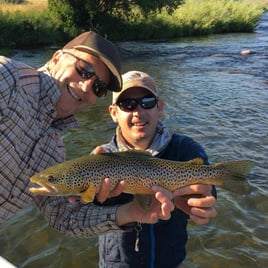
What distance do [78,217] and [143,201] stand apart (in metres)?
0.52

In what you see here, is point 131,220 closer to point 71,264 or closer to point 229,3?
point 71,264

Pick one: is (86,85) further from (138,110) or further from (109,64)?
(138,110)

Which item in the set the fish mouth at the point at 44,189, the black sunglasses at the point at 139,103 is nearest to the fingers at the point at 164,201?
the fish mouth at the point at 44,189

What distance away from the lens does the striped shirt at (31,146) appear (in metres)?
2.37

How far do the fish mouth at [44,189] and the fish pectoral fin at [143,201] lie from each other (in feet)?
1.71

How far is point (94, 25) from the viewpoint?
89.9 ft

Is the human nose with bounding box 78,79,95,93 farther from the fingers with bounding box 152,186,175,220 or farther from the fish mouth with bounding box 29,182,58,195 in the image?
the fingers with bounding box 152,186,175,220

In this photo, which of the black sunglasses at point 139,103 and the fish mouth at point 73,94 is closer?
the fish mouth at point 73,94

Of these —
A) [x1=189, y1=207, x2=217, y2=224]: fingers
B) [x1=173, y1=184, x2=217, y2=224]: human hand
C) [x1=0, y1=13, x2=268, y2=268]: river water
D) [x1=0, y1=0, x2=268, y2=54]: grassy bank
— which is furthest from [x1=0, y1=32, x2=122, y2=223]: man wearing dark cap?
[x1=0, y1=0, x2=268, y2=54]: grassy bank

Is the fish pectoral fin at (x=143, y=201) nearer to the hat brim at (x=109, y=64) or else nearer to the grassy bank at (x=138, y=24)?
the hat brim at (x=109, y=64)

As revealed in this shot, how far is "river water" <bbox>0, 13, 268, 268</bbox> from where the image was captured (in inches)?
189

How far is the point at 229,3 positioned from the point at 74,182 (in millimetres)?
37940

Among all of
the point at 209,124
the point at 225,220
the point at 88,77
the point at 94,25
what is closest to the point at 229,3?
the point at 94,25

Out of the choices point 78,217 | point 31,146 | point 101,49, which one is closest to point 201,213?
point 78,217
